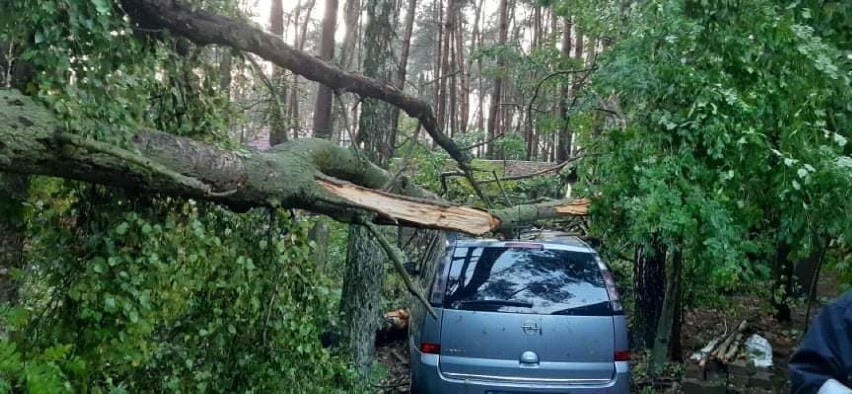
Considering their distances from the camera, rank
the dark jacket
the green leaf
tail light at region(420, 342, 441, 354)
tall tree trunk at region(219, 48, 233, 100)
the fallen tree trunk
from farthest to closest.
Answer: tail light at region(420, 342, 441, 354), tall tree trunk at region(219, 48, 233, 100), the green leaf, the fallen tree trunk, the dark jacket

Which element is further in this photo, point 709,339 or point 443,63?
point 443,63

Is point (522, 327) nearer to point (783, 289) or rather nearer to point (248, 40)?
point (248, 40)

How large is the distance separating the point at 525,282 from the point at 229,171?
271 cm

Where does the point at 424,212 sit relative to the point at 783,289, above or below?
above

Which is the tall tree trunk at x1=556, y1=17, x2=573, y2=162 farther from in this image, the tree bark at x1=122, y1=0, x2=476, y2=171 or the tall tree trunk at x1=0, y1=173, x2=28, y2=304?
the tall tree trunk at x1=0, y1=173, x2=28, y2=304

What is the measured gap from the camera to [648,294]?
29.1 ft

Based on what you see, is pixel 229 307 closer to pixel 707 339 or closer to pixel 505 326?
pixel 505 326

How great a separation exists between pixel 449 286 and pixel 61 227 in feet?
9.40

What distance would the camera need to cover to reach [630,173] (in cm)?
561

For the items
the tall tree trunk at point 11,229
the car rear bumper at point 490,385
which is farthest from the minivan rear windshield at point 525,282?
the tall tree trunk at point 11,229

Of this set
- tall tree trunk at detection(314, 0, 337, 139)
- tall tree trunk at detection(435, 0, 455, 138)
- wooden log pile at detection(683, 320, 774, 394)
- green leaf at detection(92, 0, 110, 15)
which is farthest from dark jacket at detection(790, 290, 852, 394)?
tall tree trunk at detection(435, 0, 455, 138)

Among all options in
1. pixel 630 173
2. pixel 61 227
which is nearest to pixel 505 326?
pixel 630 173

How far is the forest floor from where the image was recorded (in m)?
7.72

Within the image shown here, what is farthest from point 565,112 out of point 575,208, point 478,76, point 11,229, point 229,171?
point 478,76
